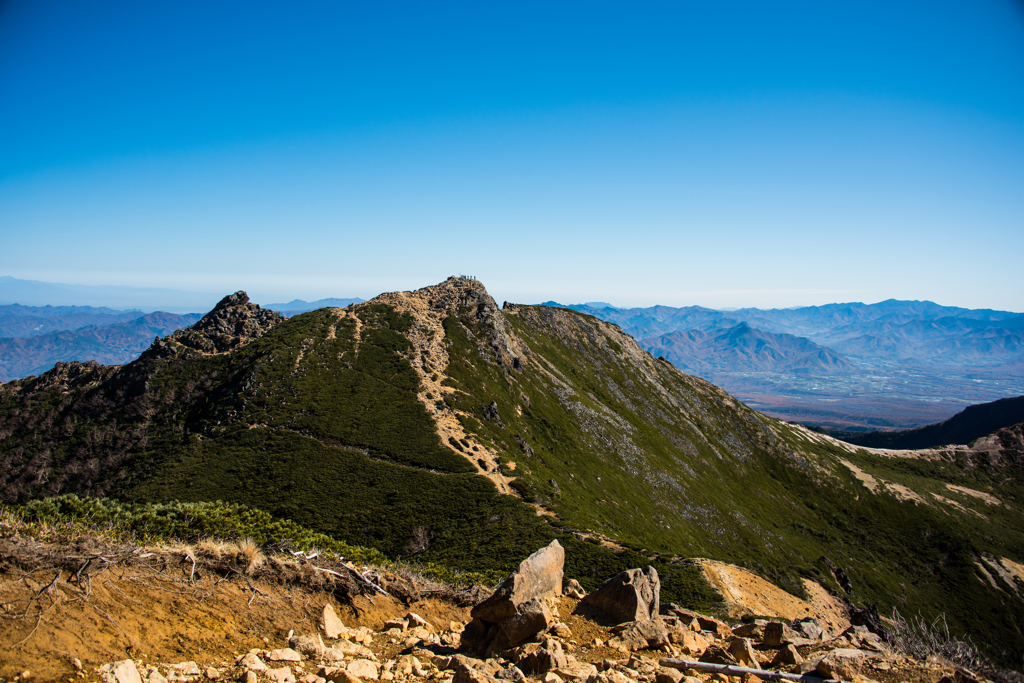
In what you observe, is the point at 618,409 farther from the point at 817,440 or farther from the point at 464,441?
the point at 817,440

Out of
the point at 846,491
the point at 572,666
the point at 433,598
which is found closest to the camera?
the point at 572,666

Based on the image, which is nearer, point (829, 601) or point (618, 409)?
point (829, 601)

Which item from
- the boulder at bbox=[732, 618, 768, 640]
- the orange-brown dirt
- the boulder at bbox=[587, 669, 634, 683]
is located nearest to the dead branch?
the orange-brown dirt

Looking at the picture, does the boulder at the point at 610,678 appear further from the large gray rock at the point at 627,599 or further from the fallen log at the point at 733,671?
the large gray rock at the point at 627,599

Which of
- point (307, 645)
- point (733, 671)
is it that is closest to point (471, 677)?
point (307, 645)

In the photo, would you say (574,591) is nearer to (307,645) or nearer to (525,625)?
(525,625)

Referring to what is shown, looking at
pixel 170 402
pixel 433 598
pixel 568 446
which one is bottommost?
pixel 568 446

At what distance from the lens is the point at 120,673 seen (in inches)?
365

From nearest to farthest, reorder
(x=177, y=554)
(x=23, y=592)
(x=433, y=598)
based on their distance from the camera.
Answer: (x=23, y=592), (x=177, y=554), (x=433, y=598)

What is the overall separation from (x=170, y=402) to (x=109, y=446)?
1088cm

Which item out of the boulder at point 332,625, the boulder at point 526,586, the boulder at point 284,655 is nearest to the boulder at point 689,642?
the boulder at point 526,586

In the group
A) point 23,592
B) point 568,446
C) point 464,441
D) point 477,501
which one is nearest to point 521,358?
point 568,446

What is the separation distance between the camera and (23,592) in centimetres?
1072

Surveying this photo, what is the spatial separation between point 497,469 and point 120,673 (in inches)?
2401
